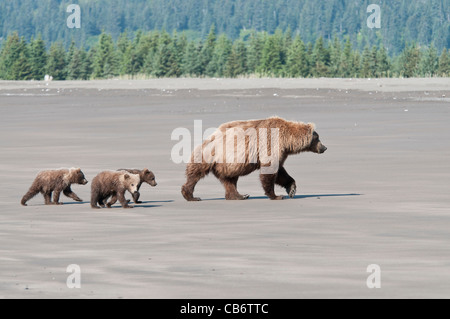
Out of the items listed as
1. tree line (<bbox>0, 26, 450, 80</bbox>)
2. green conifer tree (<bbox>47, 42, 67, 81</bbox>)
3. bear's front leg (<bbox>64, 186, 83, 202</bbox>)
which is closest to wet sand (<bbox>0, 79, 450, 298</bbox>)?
bear's front leg (<bbox>64, 186, 83, 202</bbox>)


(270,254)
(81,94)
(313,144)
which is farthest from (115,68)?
(270,254)

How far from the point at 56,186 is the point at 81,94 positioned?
35.5 metres

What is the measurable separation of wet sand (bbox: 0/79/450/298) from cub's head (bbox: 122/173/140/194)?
307 millimetres

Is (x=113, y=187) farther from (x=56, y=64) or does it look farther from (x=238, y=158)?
(x=56, y=64)

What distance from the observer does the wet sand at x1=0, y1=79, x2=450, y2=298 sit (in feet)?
31.7

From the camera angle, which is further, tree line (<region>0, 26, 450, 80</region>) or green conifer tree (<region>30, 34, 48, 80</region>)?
green conifer tree (<region>30, 34, 48, 80</region>)

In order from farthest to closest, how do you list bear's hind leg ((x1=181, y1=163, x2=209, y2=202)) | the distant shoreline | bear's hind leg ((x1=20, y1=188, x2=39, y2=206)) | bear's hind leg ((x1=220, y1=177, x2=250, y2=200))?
the distant shoreline
bear's hind leg ((x1=220, y1=177, x2=250, y2=200))
bear's hind leg ((x1=181, y1=163, x2=209, y2=202))
bear's hind leg ((x1=20, y1=188, x2=39, y2=206))

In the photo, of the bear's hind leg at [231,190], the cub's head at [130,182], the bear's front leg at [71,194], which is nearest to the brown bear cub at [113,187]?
the cub's head at [130,182]

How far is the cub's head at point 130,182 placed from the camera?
15719mm

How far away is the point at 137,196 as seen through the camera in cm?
1573

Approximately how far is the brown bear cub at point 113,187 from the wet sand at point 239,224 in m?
0.19

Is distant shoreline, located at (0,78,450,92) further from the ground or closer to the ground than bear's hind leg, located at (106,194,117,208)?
closer to the ground

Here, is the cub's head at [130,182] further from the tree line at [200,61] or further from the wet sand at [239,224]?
the tree line at [200,61]

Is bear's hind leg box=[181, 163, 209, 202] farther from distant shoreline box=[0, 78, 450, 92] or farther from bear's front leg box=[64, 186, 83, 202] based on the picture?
distant shoreline box=[0, 78, 450, 92]
